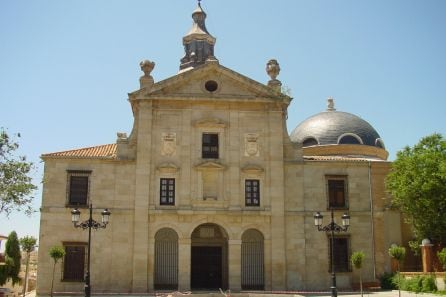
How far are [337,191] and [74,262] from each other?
648 inches

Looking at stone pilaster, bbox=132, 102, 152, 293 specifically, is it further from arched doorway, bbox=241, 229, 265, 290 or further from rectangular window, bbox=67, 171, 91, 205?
arched doorway, bbox=241, 229, 265, 290

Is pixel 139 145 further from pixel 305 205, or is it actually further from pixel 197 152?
pixel 305 205

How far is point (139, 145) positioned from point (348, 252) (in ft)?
47.0

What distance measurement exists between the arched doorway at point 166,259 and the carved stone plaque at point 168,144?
463 centimetres

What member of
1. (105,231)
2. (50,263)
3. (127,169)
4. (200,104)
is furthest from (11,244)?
(200,104)

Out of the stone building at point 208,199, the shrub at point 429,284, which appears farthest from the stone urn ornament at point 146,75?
the shrub at point 429,284

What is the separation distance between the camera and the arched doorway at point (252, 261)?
1323 inches

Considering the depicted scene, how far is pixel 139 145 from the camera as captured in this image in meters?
33.8

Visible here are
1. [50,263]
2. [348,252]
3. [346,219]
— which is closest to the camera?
[346,219]

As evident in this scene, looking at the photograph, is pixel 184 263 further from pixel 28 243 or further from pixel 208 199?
pixel 28 243

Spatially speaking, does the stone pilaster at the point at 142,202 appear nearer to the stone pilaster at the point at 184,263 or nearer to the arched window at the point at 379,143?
the stone pilaster at the point at 184,263

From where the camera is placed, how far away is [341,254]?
3425cm

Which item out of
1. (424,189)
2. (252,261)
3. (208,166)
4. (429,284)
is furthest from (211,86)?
(429,284)

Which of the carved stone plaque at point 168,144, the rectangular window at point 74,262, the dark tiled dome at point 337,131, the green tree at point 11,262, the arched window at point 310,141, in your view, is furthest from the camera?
the arched window at point 310,141
